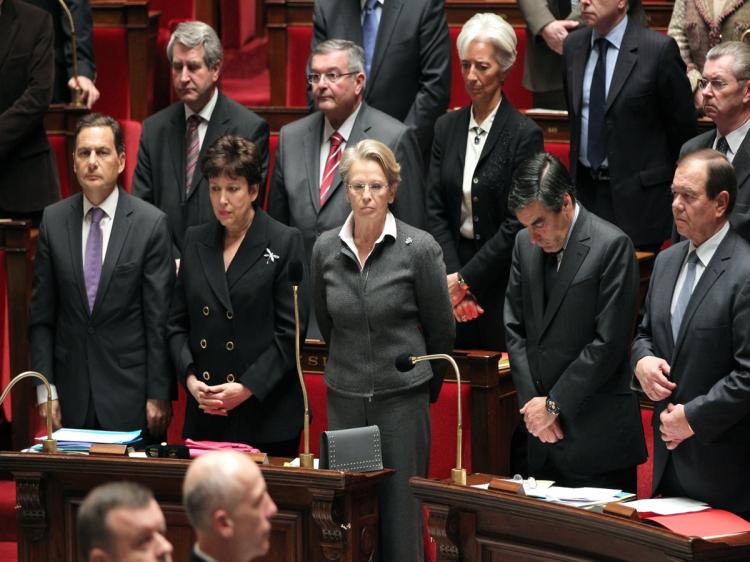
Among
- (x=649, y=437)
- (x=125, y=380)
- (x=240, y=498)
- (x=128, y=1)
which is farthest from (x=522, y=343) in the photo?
(x=128, y=1)

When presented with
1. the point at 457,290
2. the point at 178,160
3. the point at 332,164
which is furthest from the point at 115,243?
the point at 457,290

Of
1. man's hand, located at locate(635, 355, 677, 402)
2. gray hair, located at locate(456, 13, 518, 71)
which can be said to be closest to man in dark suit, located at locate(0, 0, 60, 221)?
gray hair, located at locate(456, 13, 518, 71)

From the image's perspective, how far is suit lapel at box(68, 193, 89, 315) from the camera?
313 centimetres

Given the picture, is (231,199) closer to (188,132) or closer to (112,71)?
(188,132)

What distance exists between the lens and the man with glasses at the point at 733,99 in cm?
312

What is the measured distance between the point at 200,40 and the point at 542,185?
116 cm

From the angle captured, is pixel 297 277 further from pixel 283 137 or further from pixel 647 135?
pixel 647 135

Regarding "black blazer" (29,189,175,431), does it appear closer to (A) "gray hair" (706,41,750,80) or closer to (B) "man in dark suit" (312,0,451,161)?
(B) "man in dark suit" (312,0,451,161)

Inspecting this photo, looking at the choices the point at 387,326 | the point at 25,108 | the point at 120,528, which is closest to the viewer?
the point at 120,528

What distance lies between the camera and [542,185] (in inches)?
109

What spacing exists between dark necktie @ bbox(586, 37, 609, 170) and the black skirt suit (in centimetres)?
28

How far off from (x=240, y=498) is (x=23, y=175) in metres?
2.11

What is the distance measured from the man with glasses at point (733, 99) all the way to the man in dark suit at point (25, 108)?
167 cm

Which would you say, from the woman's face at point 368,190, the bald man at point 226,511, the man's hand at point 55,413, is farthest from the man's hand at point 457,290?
the bald man at point 226,511
